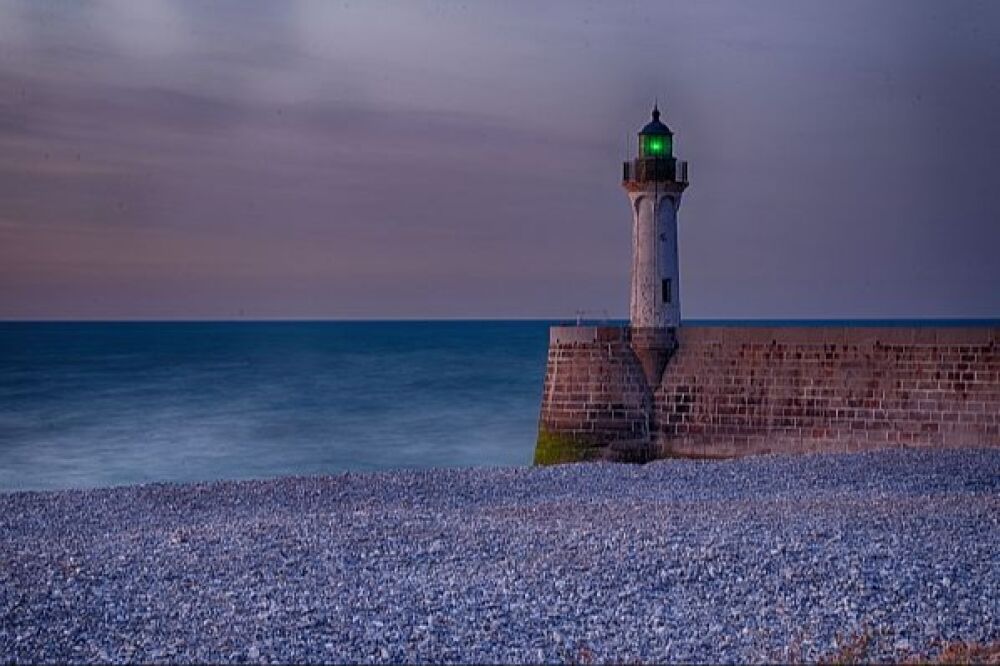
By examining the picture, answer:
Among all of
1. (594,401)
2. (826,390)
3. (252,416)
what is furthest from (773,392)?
(252,416)

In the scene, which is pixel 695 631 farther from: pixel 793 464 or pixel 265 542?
pixel 793 464

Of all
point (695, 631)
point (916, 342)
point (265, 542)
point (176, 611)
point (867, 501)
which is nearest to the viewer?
point (695, 631)

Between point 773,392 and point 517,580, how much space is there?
8.98 meters

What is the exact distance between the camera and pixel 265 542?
9.66 metres

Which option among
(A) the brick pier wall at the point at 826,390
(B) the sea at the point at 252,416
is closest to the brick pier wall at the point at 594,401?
(A) the brick pier wall at the point at 826,390

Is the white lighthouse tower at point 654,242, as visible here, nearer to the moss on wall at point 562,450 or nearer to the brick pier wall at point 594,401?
the brick pier wall at point 594,401

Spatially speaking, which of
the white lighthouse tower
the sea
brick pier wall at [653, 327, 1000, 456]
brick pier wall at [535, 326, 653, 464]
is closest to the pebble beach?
brick pier wall at [653, 327, 1000, 456]

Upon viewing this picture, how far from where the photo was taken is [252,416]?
37219 mm

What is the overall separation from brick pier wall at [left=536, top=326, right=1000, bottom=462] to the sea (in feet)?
31.5

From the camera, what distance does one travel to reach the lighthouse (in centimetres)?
1778

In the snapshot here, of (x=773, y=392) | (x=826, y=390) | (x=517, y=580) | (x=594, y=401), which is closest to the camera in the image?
(x=517, y=580)

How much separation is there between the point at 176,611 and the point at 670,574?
303cm

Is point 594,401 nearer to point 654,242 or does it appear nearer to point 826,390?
point 654,242

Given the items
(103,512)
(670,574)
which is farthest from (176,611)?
(103,512)
